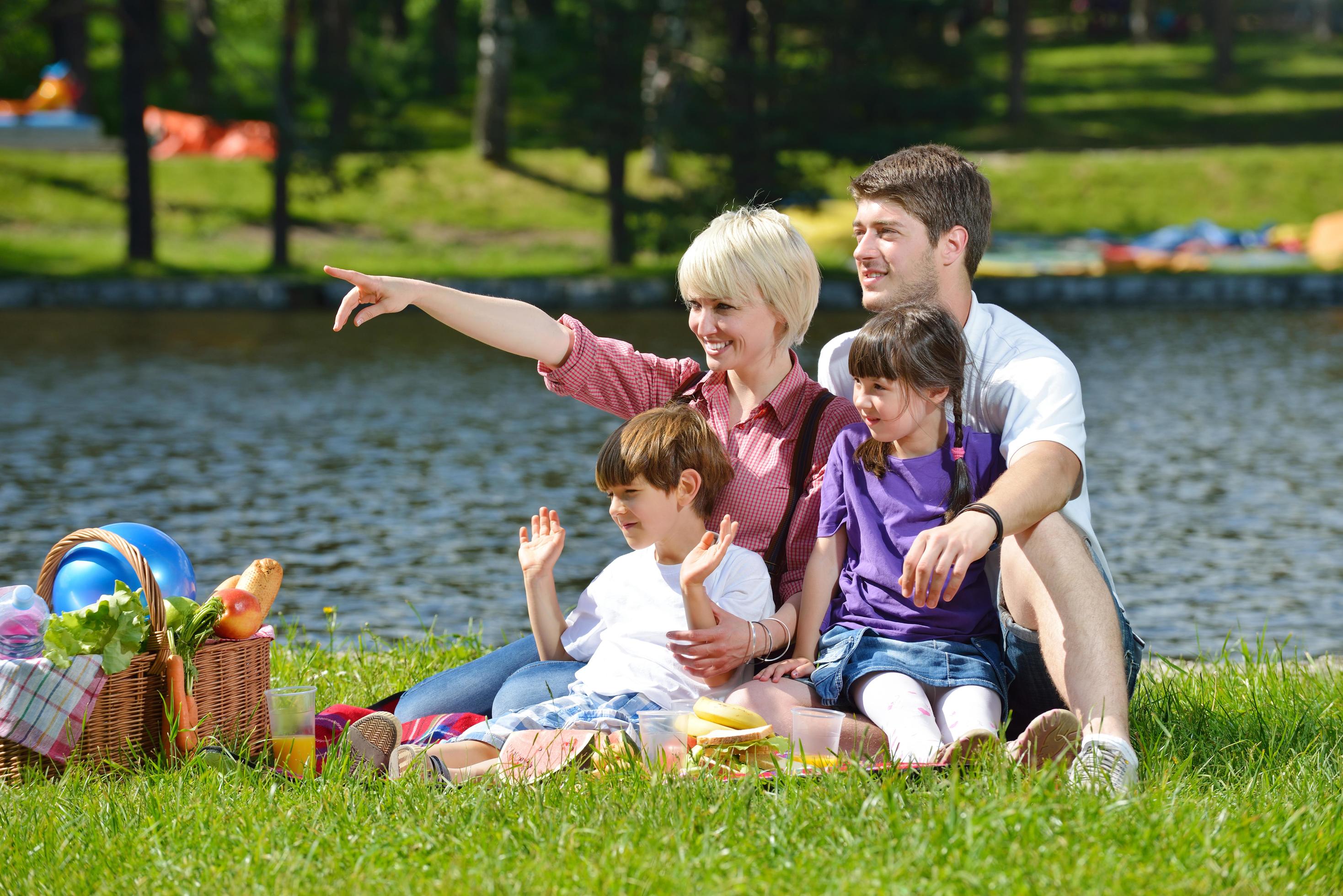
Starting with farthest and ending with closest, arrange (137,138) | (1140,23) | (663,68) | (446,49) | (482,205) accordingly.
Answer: (1140,23) → (446,49) → (482,205) → (663,68) → (137,138)

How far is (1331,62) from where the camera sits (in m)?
48.3

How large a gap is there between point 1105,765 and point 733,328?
58.8 inches

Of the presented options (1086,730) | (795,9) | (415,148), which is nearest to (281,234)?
(415,148)

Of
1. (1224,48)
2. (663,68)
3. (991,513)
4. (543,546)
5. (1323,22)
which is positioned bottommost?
(543,546)

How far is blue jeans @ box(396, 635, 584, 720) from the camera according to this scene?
4121 millimetres

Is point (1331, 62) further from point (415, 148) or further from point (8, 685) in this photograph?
point (8, 685)

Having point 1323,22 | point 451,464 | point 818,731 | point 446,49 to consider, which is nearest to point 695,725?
point 818,731

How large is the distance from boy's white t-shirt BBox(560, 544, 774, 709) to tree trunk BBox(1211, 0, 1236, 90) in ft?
143

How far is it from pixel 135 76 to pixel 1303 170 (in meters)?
22.8

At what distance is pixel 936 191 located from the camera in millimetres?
4180

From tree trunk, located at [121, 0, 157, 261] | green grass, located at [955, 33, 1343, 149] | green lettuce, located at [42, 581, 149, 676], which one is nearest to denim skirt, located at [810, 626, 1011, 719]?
green lettuce, located at [42, 581, 149, 676]

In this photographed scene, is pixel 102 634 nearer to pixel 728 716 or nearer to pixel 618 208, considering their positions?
pixel 728 716

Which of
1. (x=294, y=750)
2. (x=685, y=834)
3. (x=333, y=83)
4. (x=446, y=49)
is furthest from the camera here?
(x=446, y=49)

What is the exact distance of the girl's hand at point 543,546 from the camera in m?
4.12
